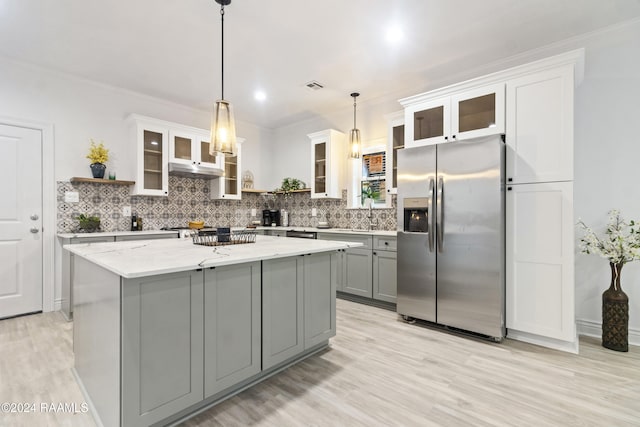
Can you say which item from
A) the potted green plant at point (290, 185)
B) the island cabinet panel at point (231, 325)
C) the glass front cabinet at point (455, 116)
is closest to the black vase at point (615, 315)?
the glass front cabinet at point (455, 116)

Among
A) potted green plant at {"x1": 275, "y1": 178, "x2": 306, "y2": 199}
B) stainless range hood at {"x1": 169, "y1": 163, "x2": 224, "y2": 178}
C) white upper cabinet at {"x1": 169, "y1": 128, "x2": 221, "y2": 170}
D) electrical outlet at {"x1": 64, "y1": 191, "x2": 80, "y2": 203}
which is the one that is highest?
white upper cabinet at {"x1": 169, "y1": 128, "x2": 221, "y2": 170}

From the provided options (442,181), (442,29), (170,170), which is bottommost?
(442,181)

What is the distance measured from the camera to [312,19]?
8.68ft

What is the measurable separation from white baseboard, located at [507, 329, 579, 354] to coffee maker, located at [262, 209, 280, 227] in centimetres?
384

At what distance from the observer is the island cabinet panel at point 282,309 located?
210cm

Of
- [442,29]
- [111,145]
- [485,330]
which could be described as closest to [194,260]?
[485,330]

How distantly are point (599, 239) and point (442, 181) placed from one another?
147cm

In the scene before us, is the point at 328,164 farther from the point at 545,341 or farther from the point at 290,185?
the point at 545,341

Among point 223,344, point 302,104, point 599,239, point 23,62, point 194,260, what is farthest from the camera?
point 302,104

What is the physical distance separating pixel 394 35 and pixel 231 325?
9.07 feet

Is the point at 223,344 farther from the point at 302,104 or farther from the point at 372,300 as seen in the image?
the point at 302,104

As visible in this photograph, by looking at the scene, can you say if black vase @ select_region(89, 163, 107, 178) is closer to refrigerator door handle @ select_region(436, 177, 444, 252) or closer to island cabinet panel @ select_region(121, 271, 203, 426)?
island cabinet panel @ select_region(121, 271, 203, 426)

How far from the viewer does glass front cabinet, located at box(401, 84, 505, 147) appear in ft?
9.60

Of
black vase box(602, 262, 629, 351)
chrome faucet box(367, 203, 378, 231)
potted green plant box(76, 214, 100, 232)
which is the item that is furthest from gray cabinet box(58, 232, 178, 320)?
black vase box(602, 262, 629, 351)
